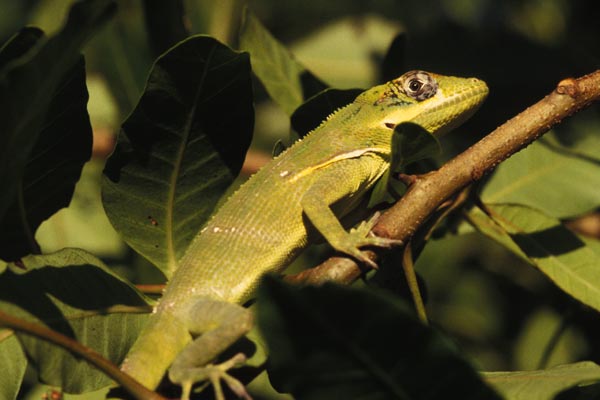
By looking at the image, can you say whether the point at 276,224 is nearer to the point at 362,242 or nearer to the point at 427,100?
the point at 362,242

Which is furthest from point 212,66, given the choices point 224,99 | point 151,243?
point 151,243

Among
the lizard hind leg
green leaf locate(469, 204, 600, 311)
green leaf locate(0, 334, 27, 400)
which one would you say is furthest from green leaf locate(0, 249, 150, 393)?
green leaf locate(469, 204, 600, 311)

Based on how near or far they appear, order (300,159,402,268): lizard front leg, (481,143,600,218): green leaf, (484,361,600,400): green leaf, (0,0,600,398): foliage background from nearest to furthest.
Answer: (484,361,600,400): green leaf, (300,159,402,268): lizard front leg, (481,143,600,218): green leaf, (0,0,600,398): foliage background

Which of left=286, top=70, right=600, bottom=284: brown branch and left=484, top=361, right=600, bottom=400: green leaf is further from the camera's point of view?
left=286, top=70, right=600, bottom=284: brown branch

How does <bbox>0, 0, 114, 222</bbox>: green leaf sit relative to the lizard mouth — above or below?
above

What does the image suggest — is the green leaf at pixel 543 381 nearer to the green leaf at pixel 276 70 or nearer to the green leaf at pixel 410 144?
the green leaf at pixel 410 144

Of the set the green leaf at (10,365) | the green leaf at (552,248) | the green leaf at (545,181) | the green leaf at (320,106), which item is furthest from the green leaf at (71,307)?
the green leaf at (545,181)

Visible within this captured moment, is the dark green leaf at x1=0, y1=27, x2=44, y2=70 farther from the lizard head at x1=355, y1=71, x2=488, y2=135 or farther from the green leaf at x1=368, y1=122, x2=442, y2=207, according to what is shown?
the lizard head at x1=355, y1=71, x2=488, y2=135
